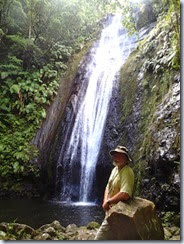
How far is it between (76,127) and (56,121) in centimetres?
78

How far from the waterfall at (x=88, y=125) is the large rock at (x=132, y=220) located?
351cm

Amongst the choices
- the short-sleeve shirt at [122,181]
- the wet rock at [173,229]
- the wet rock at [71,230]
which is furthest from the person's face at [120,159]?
the wet rock at [71,230]

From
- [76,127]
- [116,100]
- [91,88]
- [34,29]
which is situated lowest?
[76,127]

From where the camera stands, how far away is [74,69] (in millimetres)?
9391

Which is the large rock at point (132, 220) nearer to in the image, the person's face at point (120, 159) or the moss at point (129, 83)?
the person's face at point (120, 159)

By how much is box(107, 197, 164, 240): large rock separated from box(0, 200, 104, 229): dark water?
1.98 m

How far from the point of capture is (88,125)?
741cm

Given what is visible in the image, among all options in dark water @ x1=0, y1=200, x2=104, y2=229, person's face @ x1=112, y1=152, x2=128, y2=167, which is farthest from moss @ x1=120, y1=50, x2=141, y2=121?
person's face @ x1=112, y1=152, x2=128, y2=167

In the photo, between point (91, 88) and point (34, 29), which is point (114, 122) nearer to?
point (91, 88)

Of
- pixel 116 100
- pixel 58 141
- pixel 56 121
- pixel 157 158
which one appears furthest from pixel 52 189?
pixel 157 158

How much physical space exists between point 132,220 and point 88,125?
4.86 meters

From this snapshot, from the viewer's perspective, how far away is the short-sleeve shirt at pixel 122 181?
9.06ft

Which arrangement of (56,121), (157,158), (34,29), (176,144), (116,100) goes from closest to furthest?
(176,144), (157,158), (116,100), (56,121), (34,29)

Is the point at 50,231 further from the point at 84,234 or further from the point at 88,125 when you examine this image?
the point at 88,125
